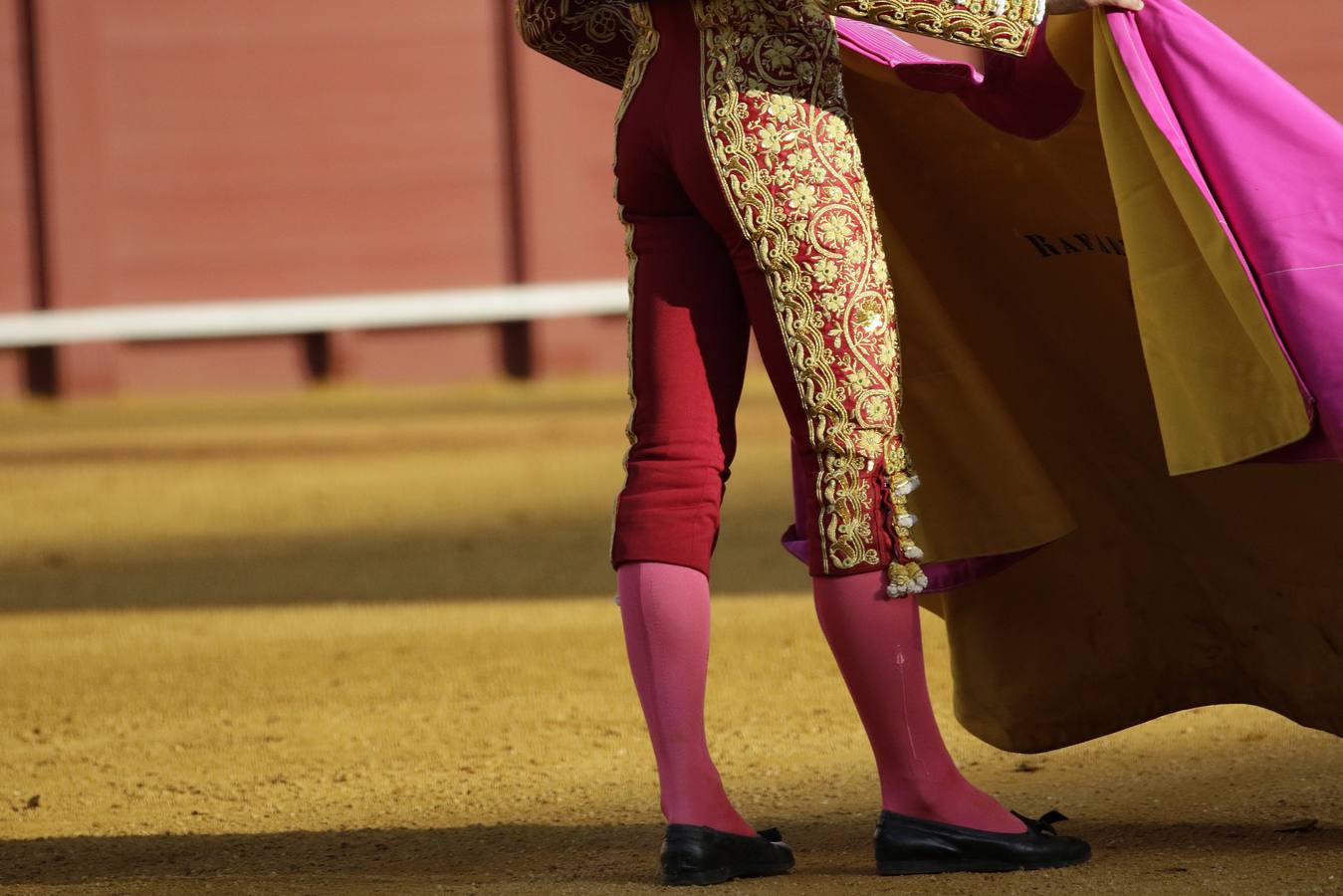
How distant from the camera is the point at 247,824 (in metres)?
2.42

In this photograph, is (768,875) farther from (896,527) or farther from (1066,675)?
(1066,675)

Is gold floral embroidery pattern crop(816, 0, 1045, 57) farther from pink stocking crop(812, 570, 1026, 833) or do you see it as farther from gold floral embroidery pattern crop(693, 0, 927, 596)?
pink stocking crop(812, 570, 1026, 833)

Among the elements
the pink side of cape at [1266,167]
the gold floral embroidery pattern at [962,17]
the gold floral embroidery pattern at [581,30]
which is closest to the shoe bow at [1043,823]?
the pink side of cape at [1266,167]

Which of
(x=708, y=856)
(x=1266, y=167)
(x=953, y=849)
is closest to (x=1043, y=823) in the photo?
(x=953, y=849)

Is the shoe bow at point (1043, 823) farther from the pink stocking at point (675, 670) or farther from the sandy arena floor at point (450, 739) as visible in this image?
the pink stocking at point (675, 670)

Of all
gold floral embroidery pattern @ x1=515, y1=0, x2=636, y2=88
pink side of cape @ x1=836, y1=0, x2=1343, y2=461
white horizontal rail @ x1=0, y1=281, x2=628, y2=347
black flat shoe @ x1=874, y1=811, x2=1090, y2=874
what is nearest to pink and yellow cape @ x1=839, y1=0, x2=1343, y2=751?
pink side of cape @ x1=836, y1=0, x2=1343, y2=461

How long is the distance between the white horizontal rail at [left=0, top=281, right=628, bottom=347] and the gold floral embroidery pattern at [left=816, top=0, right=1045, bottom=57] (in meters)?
9.07

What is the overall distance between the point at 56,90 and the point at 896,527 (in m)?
9.92

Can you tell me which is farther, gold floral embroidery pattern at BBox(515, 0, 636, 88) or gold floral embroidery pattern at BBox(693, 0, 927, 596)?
gold floral embroidery pattern at BBox(515, 0, 636, 88)

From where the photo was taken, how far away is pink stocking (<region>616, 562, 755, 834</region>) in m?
1.92

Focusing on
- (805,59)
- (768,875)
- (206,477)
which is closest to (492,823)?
(768,875)

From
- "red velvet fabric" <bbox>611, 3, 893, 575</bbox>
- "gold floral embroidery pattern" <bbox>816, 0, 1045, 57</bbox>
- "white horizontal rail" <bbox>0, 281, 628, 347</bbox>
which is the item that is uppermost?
"white horizontal rail" <bbox>0, 281, 628, 347</bbox>

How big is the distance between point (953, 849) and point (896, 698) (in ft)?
0.52

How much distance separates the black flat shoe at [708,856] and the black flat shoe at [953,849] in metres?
0.12
